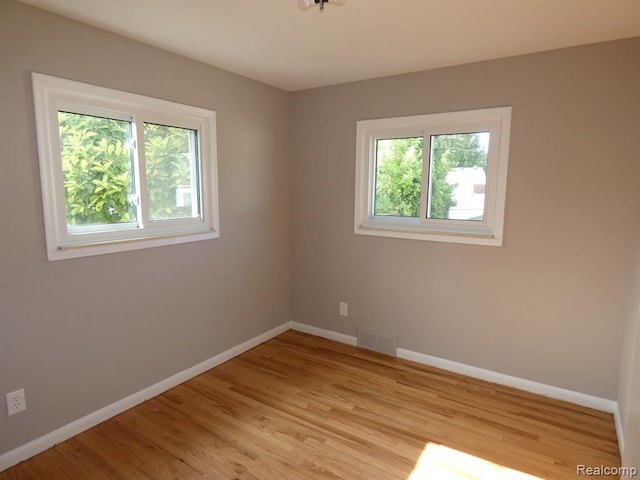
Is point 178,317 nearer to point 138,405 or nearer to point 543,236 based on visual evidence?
point 138,405

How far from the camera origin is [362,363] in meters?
3.12

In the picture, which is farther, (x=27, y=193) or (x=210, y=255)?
(x=210, y=255)

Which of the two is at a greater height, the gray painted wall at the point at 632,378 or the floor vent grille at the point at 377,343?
the gray painted wall at the point at 632,378

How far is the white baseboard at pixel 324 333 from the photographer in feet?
11.5

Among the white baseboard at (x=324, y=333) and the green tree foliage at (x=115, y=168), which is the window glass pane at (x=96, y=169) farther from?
the white baseboard at (x=324, y=333)

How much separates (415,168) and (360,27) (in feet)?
4.26

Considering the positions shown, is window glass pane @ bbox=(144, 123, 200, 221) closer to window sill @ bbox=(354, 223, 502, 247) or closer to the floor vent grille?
window sill @ bbox=(354, 223, 502, 247)

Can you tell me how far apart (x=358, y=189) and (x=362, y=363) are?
1530 mm

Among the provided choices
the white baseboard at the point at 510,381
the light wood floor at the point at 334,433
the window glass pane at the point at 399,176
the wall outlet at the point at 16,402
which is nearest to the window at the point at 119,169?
the wall outlet at the point at 16,402

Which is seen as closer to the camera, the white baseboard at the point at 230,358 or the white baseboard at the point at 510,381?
the white baseboard at the point at 230,358

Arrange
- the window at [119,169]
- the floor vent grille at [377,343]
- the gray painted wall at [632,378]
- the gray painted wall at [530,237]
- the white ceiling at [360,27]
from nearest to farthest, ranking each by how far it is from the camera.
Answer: the gray painted wall at [632,378] → the white ceiling at [360,27] → the window at [119,169] → the gray painted wall at [530,237] → the floor vent grille at [377,343]

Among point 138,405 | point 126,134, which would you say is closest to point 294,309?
point 138,405

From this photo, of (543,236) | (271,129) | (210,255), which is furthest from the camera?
(271,129)

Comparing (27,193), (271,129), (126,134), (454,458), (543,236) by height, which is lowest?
(454,458)
